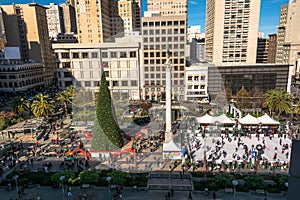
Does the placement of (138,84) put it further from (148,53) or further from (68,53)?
(68,53)

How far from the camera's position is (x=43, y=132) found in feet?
128

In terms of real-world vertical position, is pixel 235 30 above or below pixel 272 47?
above

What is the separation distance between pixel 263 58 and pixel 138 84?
317 feet

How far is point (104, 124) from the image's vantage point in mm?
27781

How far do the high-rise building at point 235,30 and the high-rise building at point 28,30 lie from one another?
2673 inches

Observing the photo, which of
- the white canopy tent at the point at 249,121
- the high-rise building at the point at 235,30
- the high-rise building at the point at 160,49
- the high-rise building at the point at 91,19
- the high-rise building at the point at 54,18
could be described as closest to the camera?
the white canopy tent at the point at 249,121

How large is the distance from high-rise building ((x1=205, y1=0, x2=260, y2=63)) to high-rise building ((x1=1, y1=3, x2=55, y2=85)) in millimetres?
67893

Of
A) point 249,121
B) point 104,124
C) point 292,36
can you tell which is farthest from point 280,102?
point 292,36

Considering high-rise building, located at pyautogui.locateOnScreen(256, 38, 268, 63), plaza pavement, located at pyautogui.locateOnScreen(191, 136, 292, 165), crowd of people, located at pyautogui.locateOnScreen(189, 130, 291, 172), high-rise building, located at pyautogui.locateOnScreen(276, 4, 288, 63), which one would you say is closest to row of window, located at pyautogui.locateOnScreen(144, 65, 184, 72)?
crowd of people, located at pyautogui.locateOnScreen(189, 130, 291, 172)

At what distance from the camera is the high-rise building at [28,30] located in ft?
295

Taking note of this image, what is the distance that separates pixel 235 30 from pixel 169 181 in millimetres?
65999

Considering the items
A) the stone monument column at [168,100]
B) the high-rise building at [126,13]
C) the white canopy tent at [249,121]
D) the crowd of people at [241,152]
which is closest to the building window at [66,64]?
the stone monument column at [168,100]

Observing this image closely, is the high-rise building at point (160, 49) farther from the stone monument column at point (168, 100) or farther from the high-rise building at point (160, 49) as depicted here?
the stone monument column at point (168, 100)

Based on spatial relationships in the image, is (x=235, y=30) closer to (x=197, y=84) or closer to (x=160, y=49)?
(x=160, y=49)
